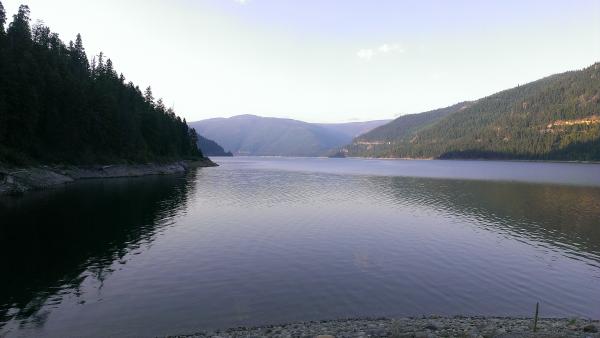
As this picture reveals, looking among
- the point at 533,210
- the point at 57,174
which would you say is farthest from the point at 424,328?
the point at 57,174

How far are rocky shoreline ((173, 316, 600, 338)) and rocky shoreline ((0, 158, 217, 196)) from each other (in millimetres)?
64478

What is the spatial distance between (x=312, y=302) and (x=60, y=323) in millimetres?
14845

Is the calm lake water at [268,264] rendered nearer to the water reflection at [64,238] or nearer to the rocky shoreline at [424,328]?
the water reflection at [64,238]

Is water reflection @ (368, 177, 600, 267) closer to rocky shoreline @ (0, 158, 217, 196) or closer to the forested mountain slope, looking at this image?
rocky shoreline @ (0, 158, 217, 196)

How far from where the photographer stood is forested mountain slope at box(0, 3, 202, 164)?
253 feet

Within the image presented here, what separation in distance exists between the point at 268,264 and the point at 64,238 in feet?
73.3

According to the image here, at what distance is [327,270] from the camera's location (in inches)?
1253

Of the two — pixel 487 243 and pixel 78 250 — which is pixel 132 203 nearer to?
pixel 78 250

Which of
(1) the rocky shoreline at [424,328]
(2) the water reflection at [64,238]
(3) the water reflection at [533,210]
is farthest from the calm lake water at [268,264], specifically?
(1) the rocky shoreline at [424,328]

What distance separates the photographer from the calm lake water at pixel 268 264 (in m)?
23.5

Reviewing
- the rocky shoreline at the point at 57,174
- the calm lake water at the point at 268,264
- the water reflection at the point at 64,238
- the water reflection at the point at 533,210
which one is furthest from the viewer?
the rocky shoreline at the point at 57,174

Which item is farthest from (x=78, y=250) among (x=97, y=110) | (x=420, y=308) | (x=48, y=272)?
(x=97, y=110)

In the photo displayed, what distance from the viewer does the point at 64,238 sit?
38.9 m

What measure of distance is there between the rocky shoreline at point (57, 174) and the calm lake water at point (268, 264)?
497cm
